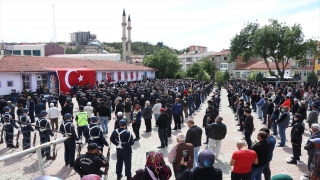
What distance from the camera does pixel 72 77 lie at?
25.2 metres

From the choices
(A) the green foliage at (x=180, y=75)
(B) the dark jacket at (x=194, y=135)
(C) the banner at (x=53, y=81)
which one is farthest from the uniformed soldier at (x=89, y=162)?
(A) the green foliage at (x=180, y=75)

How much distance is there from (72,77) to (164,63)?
94.0 feet

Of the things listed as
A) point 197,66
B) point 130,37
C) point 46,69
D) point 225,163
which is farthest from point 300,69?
point 225,163

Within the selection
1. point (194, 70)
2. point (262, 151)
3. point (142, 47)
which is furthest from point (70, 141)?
point (142, 47)

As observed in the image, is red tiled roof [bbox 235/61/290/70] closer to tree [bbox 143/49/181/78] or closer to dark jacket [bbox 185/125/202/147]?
tree [bbox 143/49/181/78]

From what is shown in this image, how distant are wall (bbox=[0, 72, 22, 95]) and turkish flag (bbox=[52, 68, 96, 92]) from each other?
3465mm

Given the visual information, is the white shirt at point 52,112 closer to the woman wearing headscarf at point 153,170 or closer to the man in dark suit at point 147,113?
the man in dark suit at point 147,113

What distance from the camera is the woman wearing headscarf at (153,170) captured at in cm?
378

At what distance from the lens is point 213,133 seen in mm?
7855

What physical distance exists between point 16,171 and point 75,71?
19.3m

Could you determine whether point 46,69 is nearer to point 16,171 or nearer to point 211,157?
point 16,171

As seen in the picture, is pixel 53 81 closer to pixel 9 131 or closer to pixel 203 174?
pixel 9 131

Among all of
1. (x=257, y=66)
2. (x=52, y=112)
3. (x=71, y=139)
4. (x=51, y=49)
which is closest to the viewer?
(x=71, y=139)

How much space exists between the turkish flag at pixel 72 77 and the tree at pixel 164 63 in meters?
25.1
